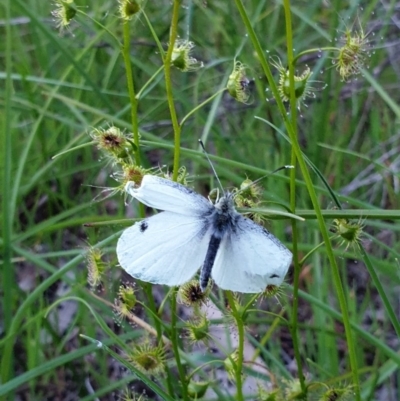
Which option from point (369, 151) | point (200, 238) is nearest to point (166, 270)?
point (200, 238)

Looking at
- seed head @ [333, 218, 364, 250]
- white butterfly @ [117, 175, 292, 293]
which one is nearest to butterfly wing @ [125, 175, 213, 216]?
white butterfly @ [117, 175, 292, 293]

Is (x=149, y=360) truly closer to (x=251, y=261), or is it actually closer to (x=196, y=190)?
(x=251, y=261)

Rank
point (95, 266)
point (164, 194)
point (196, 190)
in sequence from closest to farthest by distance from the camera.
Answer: point (164, 194) < point (95, 266) < point (196, 190)

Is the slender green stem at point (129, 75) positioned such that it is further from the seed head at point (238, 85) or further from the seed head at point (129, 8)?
the seed head at point (238, 85)

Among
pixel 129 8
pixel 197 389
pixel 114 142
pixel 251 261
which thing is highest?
pixel 129 8

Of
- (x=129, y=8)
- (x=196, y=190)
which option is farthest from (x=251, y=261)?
(x=196, y=190)

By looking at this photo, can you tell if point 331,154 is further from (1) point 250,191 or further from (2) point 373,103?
(1) point 250,191

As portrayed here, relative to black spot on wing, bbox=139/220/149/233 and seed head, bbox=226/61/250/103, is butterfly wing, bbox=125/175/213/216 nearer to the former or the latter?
black spot on wing, bbox=139/220/149/233
